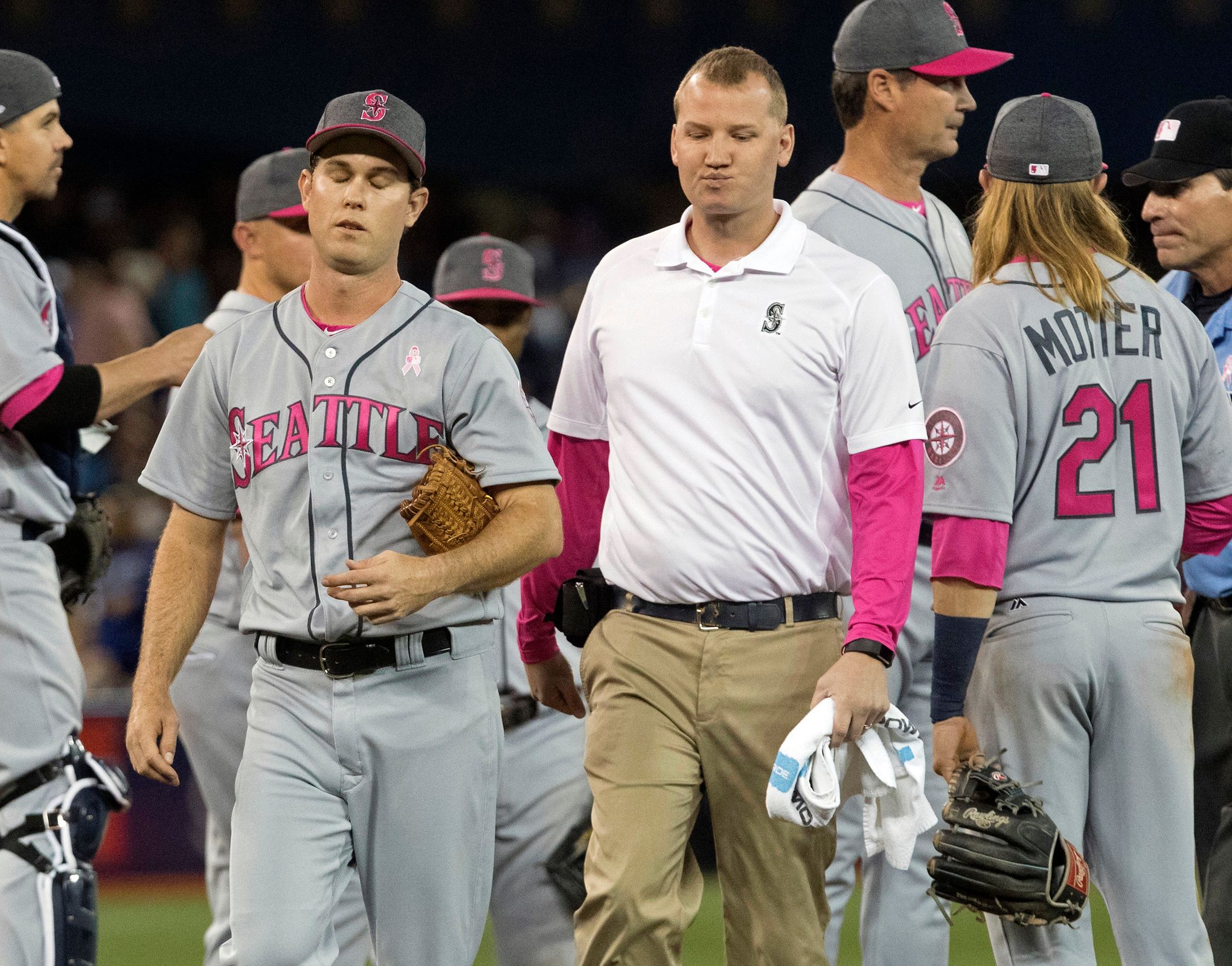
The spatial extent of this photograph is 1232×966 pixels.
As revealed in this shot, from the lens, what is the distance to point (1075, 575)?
355 centimetres

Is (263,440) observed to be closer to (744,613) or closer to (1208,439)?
(744,613)

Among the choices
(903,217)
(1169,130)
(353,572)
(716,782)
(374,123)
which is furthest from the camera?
(1169,130)

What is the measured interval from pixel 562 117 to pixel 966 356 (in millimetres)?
10110

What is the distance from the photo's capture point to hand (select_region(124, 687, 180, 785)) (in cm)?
347

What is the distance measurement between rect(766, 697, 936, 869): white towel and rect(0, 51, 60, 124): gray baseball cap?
283cm

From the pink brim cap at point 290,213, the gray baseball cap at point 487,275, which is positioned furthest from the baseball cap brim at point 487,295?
the pink brim cap at point 290,213

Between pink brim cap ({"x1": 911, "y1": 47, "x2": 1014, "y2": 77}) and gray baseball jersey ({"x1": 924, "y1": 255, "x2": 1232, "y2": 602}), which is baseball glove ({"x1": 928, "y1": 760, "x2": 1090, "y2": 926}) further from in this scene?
pink brim cap ({"x1": 911, "y1": 47, "x2": 1014, "y2": 77})

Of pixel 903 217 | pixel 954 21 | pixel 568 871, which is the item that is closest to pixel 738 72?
pixel 903 217

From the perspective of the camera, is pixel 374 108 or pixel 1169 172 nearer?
pixel 374 108

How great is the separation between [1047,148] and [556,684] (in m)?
1.68

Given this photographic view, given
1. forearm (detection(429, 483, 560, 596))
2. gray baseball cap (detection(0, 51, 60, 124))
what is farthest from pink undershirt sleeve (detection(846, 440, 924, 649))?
gray baseball cap (detection(0, 51, 60, 124))

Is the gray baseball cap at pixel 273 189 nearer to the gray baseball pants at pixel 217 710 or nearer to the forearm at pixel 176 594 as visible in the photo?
the gray baseball pants at pixel 217 710

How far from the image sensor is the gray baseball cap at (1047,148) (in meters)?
3.74

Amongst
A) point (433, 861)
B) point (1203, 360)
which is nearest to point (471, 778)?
point (433, 861)
